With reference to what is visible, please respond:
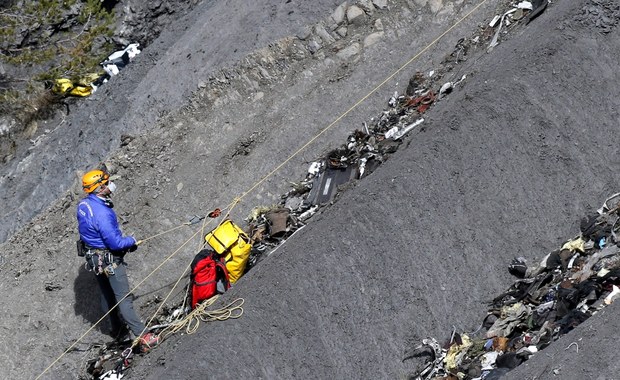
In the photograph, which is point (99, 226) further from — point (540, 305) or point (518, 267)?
point (540, 305)

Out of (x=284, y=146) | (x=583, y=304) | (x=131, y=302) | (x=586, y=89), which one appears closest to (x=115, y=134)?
(x=284, y=146)

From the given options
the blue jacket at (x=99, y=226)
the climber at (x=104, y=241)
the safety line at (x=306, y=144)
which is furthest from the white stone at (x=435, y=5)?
the blue jacket at (x=99, y=226)

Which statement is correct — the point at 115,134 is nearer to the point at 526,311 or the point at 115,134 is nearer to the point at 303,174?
the point at 303,174

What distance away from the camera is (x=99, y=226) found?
1114 cm

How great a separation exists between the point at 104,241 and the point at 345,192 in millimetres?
3072

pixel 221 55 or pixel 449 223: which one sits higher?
pixel 221 55

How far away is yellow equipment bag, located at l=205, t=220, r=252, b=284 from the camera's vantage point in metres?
11.6

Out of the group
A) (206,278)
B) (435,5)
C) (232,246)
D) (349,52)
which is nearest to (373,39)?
(349,52)

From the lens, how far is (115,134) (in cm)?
1498

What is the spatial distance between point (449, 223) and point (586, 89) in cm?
258

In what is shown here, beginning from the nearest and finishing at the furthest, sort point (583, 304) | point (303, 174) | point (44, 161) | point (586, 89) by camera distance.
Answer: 1. point (583, 304)
2. point (586, 89)
3. point (303, 174)
4. point (44, 161)

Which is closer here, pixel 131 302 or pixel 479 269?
pixel 479 269

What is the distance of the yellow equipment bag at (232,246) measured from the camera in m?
11.6

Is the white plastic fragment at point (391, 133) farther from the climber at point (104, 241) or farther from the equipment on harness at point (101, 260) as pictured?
the equipment on harness at point (101, 260)
